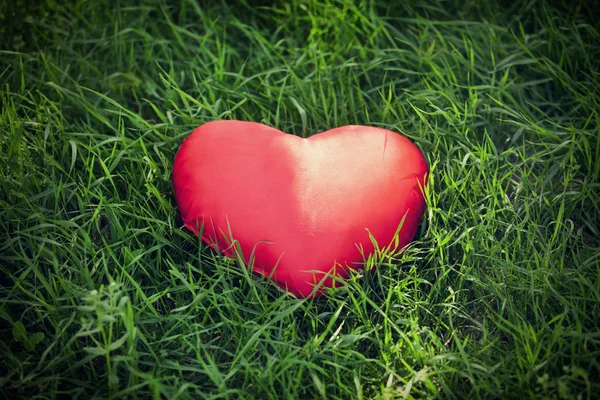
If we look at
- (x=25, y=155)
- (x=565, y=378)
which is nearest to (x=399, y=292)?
(x=565, y=378)

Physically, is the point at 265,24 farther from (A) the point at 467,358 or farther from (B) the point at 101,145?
(A) the point at 467,358

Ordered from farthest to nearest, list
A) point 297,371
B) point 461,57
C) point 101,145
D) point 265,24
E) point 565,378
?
point 265,24 → point 461,57 → point 101,145 → point 297,371 → point 565,378

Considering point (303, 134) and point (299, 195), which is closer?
point (299, 195)

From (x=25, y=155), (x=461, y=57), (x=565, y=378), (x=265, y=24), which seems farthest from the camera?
(x=265, y=24)
